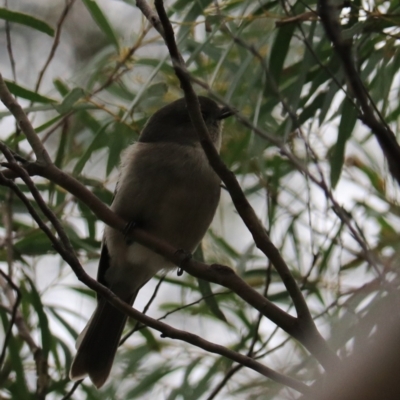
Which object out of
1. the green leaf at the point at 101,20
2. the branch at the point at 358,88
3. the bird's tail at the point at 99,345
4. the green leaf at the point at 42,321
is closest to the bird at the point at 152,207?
the bird's tail at the point at 99,345

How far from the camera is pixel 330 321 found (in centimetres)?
320

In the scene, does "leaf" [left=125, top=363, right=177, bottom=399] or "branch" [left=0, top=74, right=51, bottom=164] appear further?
"leaf" [left=125, top=363, right=177, bottom=399]

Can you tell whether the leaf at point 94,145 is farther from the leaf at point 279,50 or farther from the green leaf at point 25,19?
the leaf at point 279,50

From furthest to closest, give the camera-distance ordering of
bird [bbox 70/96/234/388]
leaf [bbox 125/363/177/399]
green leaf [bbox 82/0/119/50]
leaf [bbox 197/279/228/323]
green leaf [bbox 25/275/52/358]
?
1. leaf [bbox 125/363/177/399]
2. green leaf [bbox 82/0/119/50]
3. green leaf [bbox 25/275/52/358]
4. bird [bbox 70/96/234/388]
5. leaf [bbox 197/279/228/323]

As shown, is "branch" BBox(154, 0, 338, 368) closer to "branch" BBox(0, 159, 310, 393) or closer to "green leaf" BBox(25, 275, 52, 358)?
"branch" BBox(0, 159, 310, 393)

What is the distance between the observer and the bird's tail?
11.4ft

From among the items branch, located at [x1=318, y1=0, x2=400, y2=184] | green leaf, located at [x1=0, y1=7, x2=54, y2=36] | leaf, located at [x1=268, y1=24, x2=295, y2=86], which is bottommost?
branch, located at [x1=318, y1=0, x2=400, y2=184]

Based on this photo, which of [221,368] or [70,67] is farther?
[70,67]

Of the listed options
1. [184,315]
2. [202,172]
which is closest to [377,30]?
[202,172]

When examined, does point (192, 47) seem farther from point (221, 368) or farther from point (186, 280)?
point (221, 368)

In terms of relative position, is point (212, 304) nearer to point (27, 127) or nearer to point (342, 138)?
point (342, 138)

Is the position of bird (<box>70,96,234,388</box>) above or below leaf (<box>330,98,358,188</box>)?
above

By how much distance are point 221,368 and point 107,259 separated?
965 millimetres

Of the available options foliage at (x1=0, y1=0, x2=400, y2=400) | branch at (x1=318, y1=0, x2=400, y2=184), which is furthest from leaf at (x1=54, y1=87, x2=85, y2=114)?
branch at (x1=318, y1=0, x2=400, y2=184)
